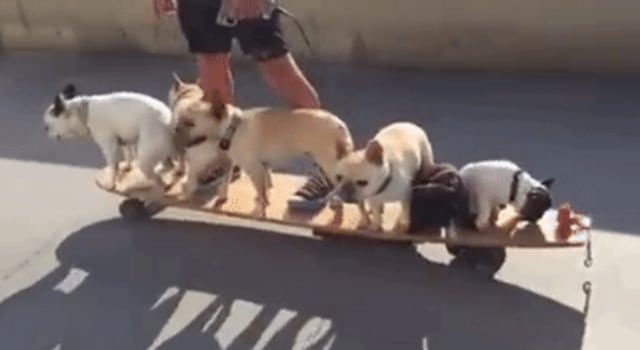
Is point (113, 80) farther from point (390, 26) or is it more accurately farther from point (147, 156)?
point (147, 156)

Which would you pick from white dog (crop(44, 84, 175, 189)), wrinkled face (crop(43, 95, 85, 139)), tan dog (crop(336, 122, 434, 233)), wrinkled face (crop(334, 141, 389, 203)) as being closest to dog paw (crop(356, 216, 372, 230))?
tan dog (crop(336, 122, 434, 233))

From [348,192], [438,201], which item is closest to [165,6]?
[348,192]

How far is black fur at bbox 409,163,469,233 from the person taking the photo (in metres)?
2.23

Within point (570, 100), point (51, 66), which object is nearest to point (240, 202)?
point (570, 100)

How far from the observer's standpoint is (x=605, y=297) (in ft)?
7.45

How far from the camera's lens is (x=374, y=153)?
2.19m

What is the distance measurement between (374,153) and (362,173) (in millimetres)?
44

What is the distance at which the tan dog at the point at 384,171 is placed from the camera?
7.22 ft

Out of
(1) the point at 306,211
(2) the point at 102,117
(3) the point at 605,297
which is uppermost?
(2) the point at 102,117

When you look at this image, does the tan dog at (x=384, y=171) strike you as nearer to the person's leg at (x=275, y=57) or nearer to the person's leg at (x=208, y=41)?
the person's leg at (x=275, y=57)

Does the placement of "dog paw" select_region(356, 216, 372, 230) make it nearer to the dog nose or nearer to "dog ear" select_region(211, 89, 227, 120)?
the dog nose

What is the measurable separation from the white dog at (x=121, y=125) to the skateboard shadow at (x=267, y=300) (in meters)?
0.18

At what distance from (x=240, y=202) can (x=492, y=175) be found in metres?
0.56

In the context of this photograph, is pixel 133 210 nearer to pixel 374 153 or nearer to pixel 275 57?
pixel 275 57
